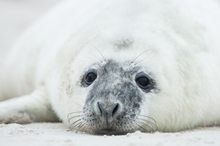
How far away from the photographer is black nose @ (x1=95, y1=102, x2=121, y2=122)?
4.43 metres

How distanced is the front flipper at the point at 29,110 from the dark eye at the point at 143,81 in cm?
112

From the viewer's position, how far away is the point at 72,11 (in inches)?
242

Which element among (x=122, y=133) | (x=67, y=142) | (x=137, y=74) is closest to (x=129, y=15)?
(x=137, y=74)

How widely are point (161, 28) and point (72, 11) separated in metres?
1.36

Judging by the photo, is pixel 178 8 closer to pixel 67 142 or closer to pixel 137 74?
pixel 137 74

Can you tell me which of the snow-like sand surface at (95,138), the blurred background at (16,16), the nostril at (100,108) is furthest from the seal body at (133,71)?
the blurred background at (16,16)

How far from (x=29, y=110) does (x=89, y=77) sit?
91 centimetres

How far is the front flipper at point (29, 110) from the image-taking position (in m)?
5.38

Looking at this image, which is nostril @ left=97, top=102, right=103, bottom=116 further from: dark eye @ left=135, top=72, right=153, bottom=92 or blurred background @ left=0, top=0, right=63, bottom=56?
blurred background @ left=0, top=0, right=63, bottom=56

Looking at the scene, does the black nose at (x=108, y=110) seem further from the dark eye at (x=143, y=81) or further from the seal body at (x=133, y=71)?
the dark eye at (x=143, y=81)

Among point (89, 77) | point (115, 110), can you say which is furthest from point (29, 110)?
point (115, 110)

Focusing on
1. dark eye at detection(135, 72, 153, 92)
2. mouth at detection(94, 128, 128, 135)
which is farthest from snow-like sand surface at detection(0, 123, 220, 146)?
dark eye at detection(135, 72, 153, 92)

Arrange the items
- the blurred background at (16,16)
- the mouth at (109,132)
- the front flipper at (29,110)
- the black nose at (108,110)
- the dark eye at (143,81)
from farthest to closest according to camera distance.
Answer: the blurred background at (16,16), the front flipper at (29,110), the dark eye at (143,81), the mouth at (109,132), the black nose at (108,110)

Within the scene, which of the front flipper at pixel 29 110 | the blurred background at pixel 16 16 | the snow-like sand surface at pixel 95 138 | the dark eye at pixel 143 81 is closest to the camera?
the snow-like sand surface at pixel 95 138
